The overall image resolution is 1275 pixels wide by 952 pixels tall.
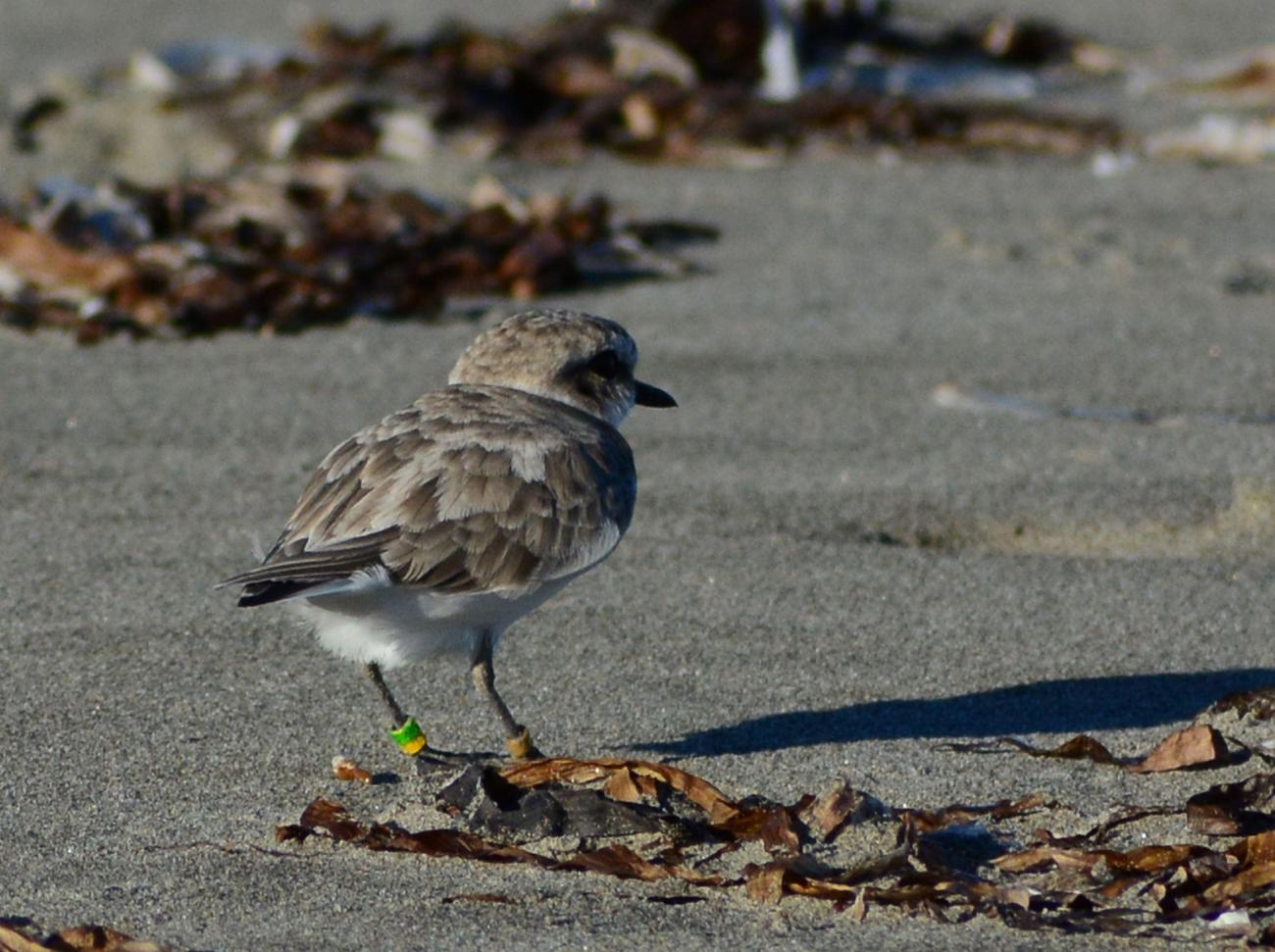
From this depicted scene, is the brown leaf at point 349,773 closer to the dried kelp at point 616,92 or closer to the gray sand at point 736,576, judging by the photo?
the gray sand at point 736,576

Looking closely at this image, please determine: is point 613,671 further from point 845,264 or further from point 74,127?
point 74,127

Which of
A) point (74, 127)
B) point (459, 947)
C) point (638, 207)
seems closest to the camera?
point (459, 947)

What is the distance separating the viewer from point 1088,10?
11844 mm

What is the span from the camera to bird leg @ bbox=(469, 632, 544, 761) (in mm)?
3629

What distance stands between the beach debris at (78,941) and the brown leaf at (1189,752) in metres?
1.83

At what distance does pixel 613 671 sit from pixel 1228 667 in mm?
1325

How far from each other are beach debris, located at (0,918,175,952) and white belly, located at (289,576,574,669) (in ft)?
2.74

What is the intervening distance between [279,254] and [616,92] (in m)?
2.55

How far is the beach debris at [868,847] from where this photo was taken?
295 cm

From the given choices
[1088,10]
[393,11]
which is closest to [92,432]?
[393,11]

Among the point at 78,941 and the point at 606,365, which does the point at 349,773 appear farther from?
the point at 606,365

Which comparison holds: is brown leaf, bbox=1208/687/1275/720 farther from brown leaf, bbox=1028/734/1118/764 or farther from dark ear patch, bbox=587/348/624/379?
dark ear patch, bbox=587/348/624/379

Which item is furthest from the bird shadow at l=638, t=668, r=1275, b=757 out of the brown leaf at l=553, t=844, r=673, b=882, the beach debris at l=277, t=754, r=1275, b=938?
the brown leaf at l=553, t=844, r=673, b=882

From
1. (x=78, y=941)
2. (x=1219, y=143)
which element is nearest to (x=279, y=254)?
(x=78, y=941)
